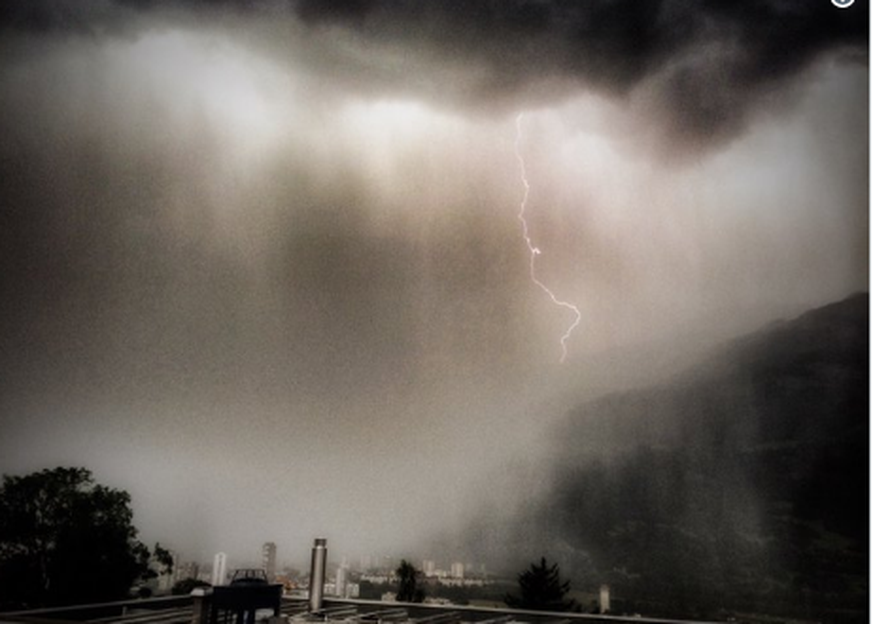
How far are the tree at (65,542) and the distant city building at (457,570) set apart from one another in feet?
5.35

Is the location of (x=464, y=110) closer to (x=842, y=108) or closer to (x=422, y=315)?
(x=422, y=315)

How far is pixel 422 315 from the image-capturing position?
450 centimetres

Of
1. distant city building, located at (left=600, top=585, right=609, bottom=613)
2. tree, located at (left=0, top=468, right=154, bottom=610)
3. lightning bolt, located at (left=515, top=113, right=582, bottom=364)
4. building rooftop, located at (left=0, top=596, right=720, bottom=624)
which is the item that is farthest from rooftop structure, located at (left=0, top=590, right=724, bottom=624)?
lightning bolt, located at (left=515, top=113, right=582, bottom=364)

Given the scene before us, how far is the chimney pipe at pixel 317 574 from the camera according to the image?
3.92 meters

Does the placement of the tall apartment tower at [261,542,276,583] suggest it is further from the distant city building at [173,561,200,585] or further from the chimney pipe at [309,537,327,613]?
the chimney pipe at [309,537,327,613]

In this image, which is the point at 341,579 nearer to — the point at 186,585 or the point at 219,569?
the point at 219,569

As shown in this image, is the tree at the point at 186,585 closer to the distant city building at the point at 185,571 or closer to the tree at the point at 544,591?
the distant city building at the point at 185,571

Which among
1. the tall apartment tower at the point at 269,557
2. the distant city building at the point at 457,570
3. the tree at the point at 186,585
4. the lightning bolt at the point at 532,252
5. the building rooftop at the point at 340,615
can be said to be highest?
the lightning bolt at the point at 532,252

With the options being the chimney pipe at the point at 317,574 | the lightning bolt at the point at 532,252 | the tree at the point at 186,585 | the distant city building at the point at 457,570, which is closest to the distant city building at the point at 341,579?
the chimney pipe at the point at 317,574

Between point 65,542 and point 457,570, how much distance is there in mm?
2069

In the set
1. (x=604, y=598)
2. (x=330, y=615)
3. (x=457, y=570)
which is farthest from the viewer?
(x=457, y=570)

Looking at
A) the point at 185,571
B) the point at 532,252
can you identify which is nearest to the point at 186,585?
the point at 185,571

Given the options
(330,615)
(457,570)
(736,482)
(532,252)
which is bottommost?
(330,615)

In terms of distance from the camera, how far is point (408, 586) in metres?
4.20
